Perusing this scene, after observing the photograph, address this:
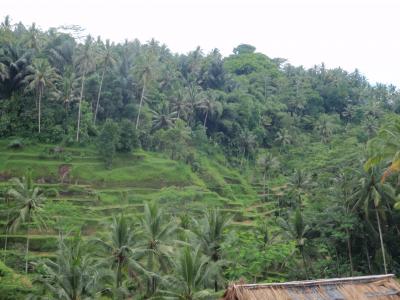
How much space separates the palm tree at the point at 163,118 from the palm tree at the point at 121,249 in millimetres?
32696

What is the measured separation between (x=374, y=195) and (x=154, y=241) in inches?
539

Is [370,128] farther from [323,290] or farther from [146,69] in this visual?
[323,290]

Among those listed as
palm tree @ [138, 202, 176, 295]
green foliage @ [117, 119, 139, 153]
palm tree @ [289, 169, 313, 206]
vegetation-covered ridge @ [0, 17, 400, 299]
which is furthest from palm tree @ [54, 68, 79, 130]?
palm tree @ [138, 202, 176, 295]

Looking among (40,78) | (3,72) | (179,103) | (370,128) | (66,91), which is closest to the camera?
(40,78)

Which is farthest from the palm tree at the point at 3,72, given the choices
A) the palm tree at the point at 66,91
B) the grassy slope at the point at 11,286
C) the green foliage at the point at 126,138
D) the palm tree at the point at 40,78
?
the grassy slope at the point at 11,286

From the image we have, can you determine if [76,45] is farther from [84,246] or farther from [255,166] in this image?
[84,246]

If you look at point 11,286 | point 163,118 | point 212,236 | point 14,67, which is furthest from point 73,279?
point 163,118

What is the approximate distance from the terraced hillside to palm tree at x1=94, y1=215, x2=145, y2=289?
33.4 ft

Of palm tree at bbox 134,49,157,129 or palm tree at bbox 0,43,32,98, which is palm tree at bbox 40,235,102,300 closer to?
palm tree at bbox 0,43,32,98

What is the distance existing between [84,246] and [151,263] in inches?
164

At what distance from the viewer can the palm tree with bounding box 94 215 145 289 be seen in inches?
977

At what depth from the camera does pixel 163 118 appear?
2256 inches

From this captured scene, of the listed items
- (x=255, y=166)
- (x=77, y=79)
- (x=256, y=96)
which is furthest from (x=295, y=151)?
(x=77, y=79)

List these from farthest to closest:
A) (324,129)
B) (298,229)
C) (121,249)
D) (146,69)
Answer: (324,129) → (146,69) → (298,229) → (121,249)
